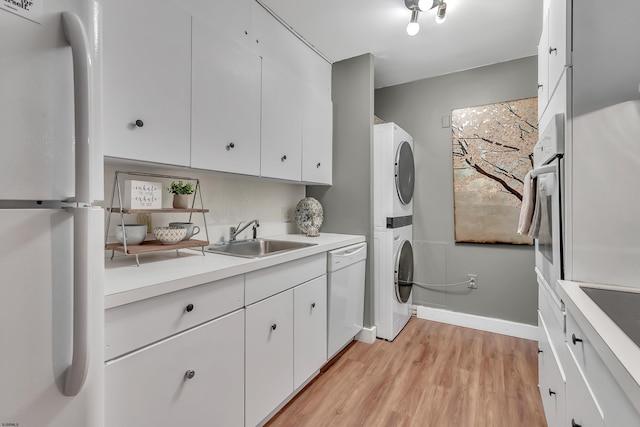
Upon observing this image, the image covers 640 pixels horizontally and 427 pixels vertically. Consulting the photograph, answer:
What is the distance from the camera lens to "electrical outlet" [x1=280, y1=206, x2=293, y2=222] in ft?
8.41

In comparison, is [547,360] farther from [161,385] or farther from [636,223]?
[161,385]

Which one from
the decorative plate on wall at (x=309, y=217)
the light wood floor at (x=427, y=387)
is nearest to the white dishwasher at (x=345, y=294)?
the light wood floor at (x=427, y=387)

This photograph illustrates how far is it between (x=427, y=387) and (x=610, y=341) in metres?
1.50

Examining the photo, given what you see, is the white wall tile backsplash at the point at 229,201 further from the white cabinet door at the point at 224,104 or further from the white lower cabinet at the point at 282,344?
the white lower cabinet at the point at 282,344

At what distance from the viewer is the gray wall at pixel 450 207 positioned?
104 inches

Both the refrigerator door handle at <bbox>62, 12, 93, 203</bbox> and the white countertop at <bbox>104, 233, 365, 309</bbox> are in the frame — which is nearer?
the refrigerator door handle at <bbox>62, 12, 93, 203</bbox>

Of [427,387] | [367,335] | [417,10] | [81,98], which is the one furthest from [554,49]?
[367,335]

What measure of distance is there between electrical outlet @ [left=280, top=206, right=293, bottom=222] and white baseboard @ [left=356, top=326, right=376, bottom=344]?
117cm

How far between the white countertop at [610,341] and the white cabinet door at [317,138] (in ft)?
5.80

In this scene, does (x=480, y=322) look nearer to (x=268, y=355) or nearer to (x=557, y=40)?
(x=268, y=355)

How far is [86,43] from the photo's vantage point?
64 cm

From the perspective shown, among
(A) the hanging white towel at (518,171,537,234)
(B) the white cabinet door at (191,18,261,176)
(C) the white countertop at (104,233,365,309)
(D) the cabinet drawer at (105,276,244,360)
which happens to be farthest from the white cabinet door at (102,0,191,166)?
(A) the hanging white towel at (518,171,537,234)

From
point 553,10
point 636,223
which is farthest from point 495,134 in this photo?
point 636,223

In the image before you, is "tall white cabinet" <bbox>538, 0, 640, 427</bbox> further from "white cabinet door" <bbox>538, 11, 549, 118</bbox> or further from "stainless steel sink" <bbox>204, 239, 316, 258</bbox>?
"stainless steel sink" <bbox>204, 239, 316, 258</bbox>
